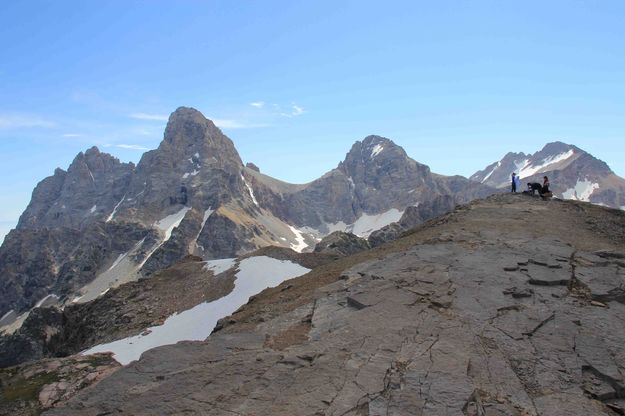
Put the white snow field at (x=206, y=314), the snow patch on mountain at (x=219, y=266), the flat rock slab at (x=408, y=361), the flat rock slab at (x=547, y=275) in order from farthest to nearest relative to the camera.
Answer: the snow patch on mountain at (x=219, y=266), the white snow field at (x=206, y=314), the flat rock slab at (x=547, y=275), the flat rock slab at (x=408, y=361)

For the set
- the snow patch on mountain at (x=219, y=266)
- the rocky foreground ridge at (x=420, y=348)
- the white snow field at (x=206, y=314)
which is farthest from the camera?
the snow patch on mountain at (x=219, y=266)

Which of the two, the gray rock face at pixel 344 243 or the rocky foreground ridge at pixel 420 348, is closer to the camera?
the rocky foreground ridge at pixel 420 348

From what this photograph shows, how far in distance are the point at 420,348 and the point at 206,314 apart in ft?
86.4

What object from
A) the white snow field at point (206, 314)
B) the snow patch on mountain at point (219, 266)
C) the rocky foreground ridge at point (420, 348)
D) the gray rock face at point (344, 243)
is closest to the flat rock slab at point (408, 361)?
the rocky foreground ridge at point (420, 348)

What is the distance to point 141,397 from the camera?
1486cm

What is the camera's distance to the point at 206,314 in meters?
38.8

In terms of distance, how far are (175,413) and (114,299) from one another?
118 ft

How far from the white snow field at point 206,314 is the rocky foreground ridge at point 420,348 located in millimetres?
11078

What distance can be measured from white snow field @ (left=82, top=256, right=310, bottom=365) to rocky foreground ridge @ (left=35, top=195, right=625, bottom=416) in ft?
36.3

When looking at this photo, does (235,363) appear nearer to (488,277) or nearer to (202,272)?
(488,277)

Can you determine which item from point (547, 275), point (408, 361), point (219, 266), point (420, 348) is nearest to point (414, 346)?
point (420, 348)

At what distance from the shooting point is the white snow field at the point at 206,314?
108 ft

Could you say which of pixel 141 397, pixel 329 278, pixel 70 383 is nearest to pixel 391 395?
pixel 141 397

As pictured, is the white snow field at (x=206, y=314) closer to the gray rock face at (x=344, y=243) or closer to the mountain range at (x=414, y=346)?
the mountain range at (x=414, y=346)
